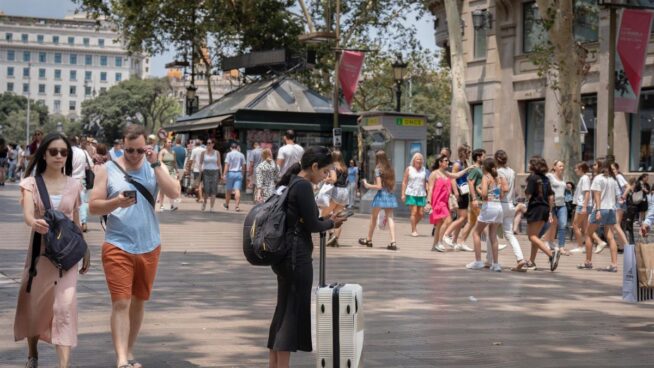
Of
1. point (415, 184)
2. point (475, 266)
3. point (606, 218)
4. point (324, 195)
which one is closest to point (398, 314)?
point (475, 266)

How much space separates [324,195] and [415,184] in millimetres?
3382

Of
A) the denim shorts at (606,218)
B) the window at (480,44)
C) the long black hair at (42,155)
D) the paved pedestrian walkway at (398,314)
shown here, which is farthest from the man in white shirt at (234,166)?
the long black hair at (42,155)

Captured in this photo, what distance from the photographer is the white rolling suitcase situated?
6785 mm

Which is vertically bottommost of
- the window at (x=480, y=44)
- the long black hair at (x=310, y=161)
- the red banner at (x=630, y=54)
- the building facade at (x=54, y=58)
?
the long black hair at (x=310, y=161)

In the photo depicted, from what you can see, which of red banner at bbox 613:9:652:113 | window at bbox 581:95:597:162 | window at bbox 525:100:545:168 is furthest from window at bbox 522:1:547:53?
red banner at bbox 613:9:652:113

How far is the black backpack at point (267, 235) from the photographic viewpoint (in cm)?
706

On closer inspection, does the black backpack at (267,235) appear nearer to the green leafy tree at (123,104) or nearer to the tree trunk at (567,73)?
the tree trunk at (567,73)

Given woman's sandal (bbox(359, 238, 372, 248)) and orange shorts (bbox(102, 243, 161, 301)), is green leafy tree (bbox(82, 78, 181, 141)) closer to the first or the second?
woman's sandal (bbox(359, 238, 372, 248))

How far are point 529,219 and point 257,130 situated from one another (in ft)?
72.3

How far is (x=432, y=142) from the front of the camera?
9700cm

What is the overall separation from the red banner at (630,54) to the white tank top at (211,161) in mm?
9020

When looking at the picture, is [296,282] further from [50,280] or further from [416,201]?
[416,201]

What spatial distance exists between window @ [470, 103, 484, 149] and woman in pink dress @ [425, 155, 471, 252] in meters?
19.6

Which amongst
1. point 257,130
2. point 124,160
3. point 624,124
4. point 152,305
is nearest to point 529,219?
point 152,305
